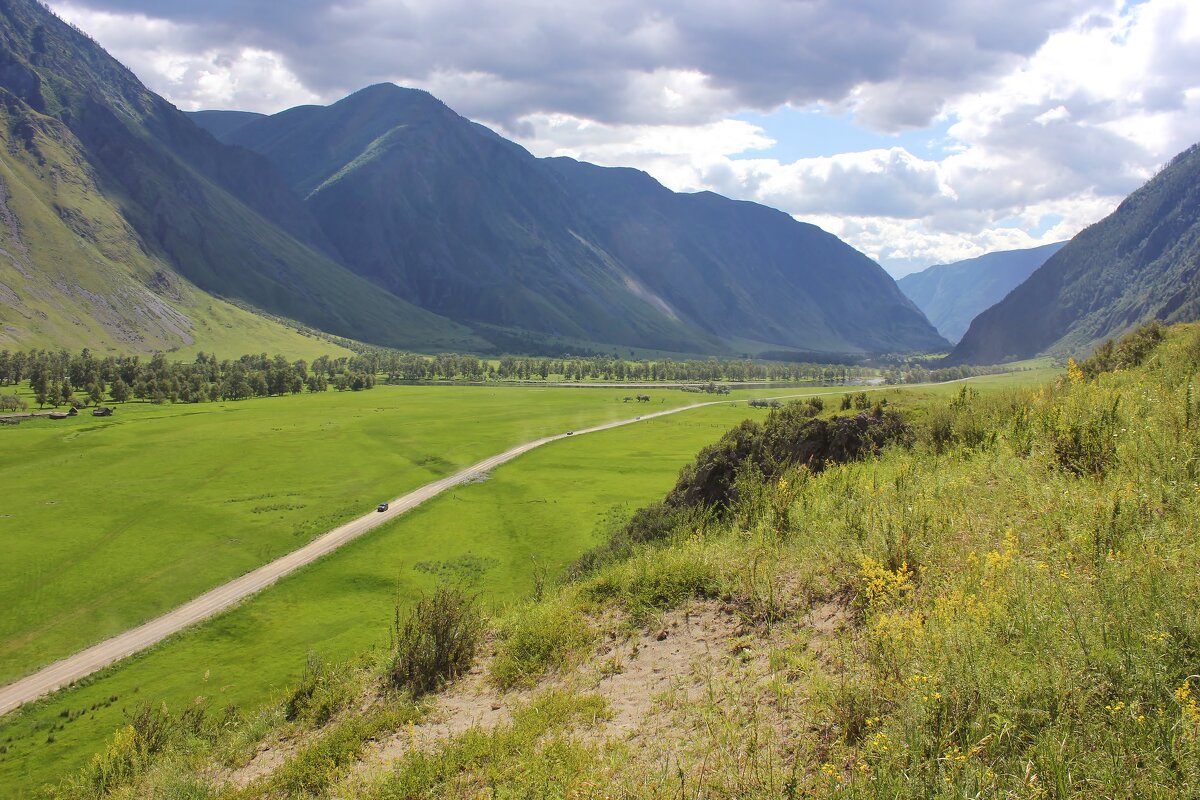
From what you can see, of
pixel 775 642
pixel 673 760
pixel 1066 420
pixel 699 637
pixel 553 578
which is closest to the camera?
pixel 673 760

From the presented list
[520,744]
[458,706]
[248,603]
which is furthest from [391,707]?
[248,603]

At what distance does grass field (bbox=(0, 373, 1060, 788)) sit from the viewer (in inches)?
1356

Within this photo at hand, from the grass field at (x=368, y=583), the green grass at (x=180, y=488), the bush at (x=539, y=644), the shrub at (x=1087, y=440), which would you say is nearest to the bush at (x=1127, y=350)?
the grass field at (x=368, y=583)

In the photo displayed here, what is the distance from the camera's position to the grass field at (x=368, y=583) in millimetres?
34438

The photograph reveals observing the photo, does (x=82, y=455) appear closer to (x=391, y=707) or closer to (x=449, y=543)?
(x=449, y=543)

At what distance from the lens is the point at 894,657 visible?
750 centimetres

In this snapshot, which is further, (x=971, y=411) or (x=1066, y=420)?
(x=971, y=411)

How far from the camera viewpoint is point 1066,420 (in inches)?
526

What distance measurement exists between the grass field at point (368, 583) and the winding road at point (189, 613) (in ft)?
5.51

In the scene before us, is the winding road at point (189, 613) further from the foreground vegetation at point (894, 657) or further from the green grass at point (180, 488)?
the foreground vegetation at point (894, 657)

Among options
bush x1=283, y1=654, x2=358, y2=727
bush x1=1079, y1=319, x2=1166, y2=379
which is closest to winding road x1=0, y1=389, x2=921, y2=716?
bush x1=283, y1=654, x2=358, y2=727

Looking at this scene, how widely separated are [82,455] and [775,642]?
109927 millimetres

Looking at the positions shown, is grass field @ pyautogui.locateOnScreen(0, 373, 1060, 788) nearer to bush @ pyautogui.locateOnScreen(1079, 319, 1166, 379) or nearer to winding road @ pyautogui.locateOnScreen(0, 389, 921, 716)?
winding road @ pyautogui.locateOnScreen(0, 389, 921, 716)

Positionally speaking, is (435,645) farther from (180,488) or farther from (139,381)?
(139,381)
